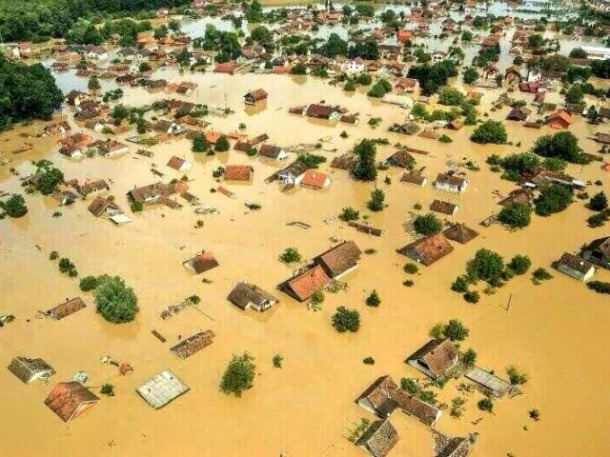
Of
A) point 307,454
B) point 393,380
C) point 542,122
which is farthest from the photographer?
point 542,122

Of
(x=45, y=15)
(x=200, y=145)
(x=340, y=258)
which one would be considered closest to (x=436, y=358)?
(x=340, y=258)

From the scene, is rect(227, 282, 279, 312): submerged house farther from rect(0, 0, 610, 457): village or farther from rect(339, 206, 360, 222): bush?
rect(339, 206, 360, 222): bush

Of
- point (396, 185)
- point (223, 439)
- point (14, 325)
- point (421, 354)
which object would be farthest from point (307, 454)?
point (396, 185)

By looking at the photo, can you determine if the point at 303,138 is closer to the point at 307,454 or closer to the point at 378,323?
the point at 378,323

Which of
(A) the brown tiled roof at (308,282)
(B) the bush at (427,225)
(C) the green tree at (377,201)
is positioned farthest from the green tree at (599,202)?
(A) the brown tiled roof at (308,282)

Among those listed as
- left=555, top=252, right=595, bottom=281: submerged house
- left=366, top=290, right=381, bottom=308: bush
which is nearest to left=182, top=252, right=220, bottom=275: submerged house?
left=366, top=290, right=381, bottom=308: bush

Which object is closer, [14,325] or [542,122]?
[14,325]
